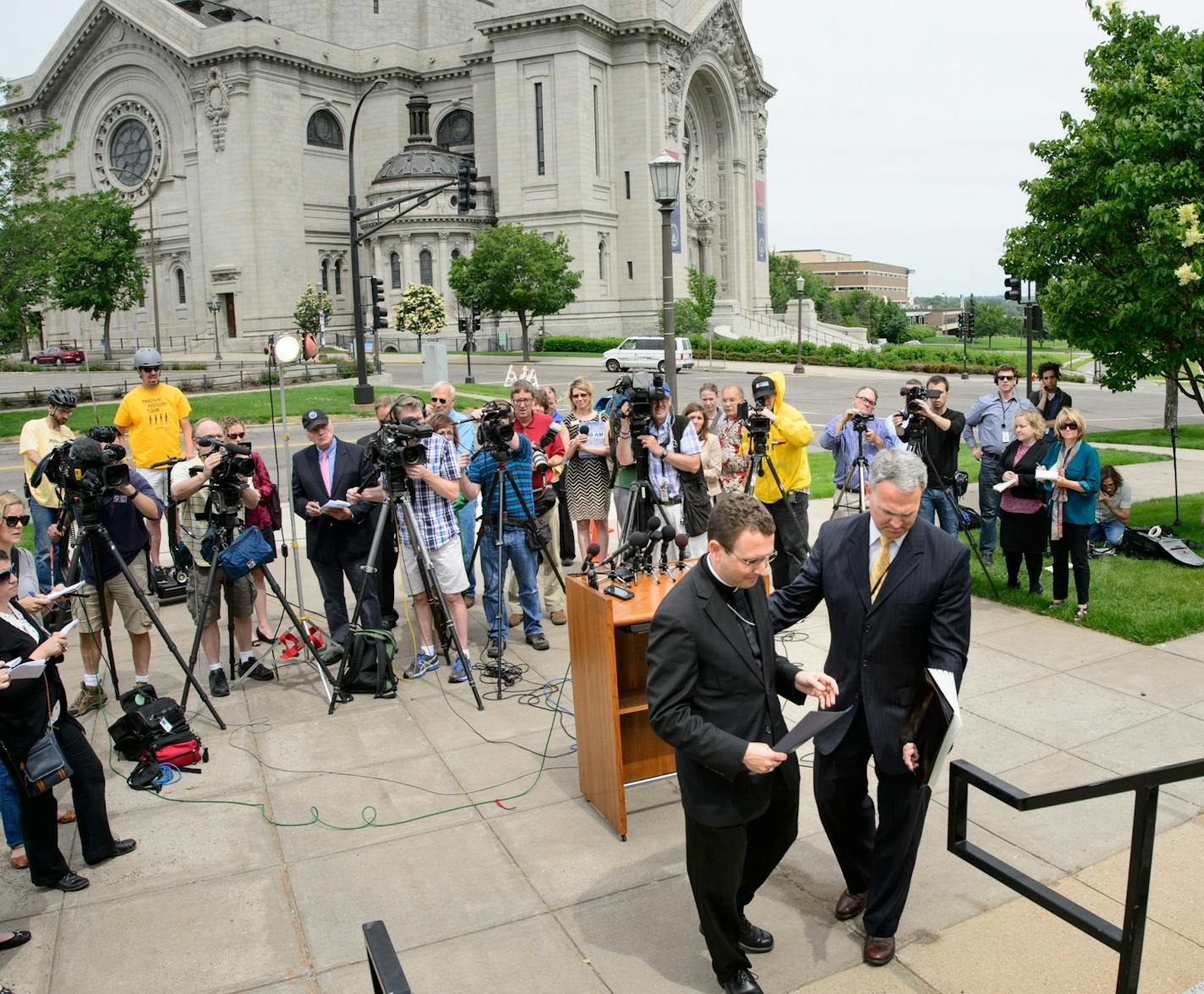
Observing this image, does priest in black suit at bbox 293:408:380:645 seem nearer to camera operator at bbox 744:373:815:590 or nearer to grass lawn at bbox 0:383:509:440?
camera operator at bbox 744:373:815:590

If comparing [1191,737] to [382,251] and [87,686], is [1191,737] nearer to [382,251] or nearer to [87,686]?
[87,686]

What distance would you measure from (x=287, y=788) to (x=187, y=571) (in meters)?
2.86

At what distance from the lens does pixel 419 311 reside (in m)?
55.0

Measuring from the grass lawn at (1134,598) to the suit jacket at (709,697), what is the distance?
5.94m

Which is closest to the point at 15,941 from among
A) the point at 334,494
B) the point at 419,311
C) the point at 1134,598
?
the point at 334,494

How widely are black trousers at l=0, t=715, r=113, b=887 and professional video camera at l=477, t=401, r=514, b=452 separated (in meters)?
3.63

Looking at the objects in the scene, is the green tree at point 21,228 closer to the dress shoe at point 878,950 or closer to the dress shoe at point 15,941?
the dress shoe at point 15,941

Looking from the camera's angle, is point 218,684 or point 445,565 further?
point 445,565

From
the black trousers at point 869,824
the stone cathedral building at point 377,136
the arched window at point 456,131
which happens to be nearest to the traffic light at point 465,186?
the black trousers at point 869,824

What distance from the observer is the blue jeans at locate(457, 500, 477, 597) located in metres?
10.1

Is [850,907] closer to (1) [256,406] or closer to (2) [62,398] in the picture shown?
(2) [62,398]

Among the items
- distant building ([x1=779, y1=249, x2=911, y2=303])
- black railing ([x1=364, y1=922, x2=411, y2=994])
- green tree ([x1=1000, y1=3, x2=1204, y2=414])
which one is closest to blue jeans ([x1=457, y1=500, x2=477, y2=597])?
green tree ([x1=1000, y1=3, x2=1204, y2=414])

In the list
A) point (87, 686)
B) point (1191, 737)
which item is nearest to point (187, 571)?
point (87, 686)

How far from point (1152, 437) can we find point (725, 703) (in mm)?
22881
